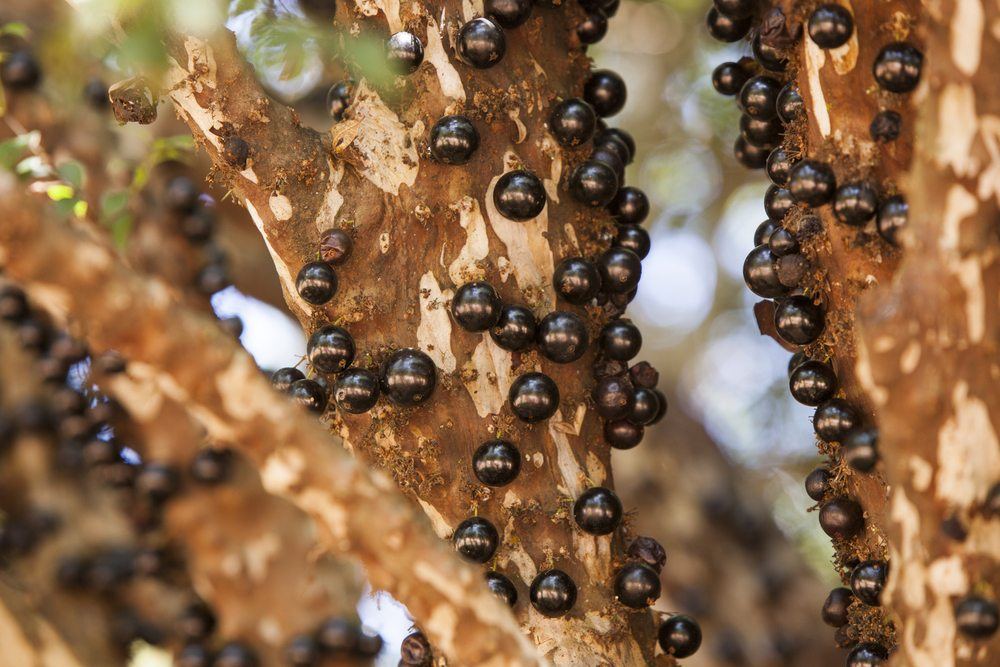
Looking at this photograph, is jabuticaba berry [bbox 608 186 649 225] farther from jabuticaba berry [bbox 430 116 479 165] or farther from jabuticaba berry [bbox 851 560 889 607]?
jabuticaba berry [bbox 851 560 889 607]

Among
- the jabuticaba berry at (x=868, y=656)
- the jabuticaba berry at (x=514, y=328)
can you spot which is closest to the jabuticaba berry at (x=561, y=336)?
the jabuticaba berry at (x=514, y=328)

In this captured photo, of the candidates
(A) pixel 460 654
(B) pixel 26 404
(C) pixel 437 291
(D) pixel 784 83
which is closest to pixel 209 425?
(A) pixel 460 654

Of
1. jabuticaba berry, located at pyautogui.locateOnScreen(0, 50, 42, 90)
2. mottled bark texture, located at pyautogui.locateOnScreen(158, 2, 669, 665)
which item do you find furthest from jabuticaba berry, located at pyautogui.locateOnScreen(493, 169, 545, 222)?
jabuticaba berry, located at pyautogui.locateOnScreen(0, 50, 42, 90)

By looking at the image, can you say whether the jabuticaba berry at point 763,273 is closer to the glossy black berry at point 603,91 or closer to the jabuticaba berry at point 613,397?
the jabuticaba berry at point 613,397

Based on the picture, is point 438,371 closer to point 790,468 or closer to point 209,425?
point 209,425

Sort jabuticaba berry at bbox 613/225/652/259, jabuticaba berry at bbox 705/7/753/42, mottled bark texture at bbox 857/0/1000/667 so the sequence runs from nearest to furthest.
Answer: mottled bark texture at bbox 857/0/1000/667
jabuticaba berry at bbox 705/7/753/42
jabuticaba berry at bbox 613/225/652/259

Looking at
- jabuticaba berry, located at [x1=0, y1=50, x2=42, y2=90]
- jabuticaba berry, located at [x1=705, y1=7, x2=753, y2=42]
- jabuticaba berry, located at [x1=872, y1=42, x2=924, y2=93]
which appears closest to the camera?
jabuticaba berry, located at [x1=872, y1=42, x2=924, y2=93]

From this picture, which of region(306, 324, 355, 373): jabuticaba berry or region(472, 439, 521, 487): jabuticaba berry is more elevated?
region(472, 439, 521, 487): jabuticaba berry
